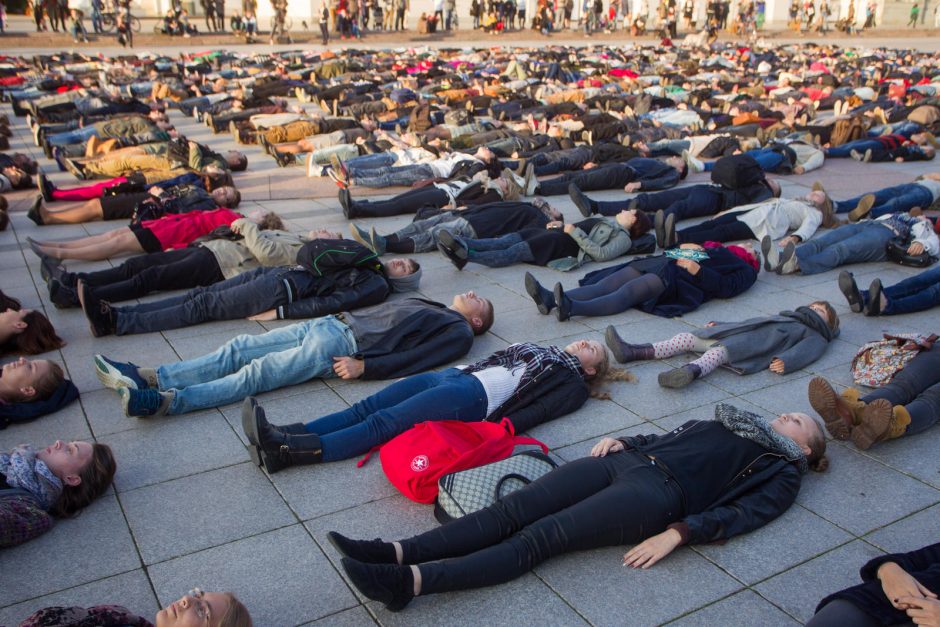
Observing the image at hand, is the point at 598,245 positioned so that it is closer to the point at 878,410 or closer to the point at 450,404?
the point at 878,410

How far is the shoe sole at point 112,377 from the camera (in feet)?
15.6

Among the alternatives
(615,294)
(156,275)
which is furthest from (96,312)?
(615,294)

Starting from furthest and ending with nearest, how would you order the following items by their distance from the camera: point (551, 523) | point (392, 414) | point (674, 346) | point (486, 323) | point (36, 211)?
point (36, 211)
point (486, 323)
point (674, 346)
point (392, 414)
point (551, 523)

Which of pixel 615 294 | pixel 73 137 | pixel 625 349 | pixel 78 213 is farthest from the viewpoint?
pixel 73 137

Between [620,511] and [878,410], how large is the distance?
1.96 m

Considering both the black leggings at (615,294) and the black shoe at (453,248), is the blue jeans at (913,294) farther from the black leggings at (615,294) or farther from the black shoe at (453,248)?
the black shoe at (453,248)

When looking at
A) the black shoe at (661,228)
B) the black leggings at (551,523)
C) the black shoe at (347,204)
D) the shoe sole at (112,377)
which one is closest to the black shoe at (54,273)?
the shoe sole at (112,377)

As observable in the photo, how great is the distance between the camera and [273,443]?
4.11 m

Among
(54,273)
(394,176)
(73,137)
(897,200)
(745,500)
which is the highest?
(73,137)

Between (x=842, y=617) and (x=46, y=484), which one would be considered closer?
(x=842, y=617)

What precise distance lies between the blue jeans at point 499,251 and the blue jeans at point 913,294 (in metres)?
3.19

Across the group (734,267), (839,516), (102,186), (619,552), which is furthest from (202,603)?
(102,186)

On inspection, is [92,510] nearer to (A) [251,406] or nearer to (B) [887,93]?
(A) [251,406]

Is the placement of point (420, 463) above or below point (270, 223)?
below
